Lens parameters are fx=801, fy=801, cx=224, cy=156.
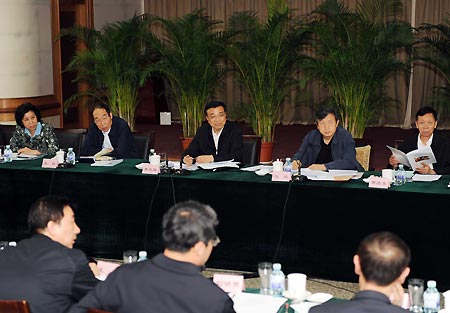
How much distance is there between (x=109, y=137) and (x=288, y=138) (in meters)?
5.96

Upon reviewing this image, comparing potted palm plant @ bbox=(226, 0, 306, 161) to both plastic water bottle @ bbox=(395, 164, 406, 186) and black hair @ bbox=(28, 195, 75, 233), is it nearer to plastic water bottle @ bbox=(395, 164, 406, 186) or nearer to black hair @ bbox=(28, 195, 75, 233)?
plastic water bottle @ bbox=(395, 164, 406, 186)

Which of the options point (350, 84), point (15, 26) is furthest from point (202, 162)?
point (15, 26)

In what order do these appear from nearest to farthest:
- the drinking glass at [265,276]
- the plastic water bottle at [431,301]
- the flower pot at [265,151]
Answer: the plastic water bottle at [431,301] < the drinking glass at [265,276] < the flower pot at [265,151]

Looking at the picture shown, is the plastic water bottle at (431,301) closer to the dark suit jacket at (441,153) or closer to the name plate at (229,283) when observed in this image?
the name plate at (229,283)

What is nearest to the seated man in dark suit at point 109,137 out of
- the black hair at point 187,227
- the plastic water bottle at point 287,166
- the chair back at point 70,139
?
the chair back at point 70,139

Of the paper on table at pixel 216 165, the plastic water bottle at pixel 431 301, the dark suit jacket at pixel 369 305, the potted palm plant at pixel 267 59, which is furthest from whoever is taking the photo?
the potted palm plant at pixel 267 59

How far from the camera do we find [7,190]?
5801mm

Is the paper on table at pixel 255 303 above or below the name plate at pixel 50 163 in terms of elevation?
below

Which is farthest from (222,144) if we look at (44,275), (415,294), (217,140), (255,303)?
(44,275)

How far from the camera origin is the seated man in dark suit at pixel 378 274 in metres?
2.33

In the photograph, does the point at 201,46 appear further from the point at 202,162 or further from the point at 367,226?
the point at 367,226

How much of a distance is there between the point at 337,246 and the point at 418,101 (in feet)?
27.4

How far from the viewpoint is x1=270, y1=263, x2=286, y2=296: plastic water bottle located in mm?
3262

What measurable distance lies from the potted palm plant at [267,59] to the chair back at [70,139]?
2.62 metres
